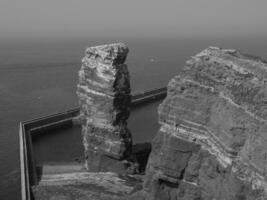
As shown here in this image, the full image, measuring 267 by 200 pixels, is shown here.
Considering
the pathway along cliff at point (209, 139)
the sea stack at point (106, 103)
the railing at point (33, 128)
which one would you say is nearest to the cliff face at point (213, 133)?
the pathway along cliff at point (209, 139)

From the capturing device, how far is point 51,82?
7894 cm

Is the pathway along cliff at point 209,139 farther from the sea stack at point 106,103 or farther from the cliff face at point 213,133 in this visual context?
the sea stack at point 106,103

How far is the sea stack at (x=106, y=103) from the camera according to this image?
25422mm

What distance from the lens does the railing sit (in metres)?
26.9

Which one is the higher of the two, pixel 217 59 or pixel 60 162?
pixel 217 59

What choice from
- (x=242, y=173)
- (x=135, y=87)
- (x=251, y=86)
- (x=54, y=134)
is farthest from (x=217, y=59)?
(x=135, y=87)

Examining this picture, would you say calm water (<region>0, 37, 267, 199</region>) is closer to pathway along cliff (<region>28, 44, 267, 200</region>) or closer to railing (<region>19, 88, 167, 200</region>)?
railing (<region>19, 88, 167, 200</region>)

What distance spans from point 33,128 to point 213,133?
29536 mm

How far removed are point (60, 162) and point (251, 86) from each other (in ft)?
69.4

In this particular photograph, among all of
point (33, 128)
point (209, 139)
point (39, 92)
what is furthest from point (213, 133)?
point (39, 92)

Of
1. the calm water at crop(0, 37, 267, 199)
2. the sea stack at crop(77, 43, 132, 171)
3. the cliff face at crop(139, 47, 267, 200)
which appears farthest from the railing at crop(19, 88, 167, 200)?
the cliff face at crop(139, 47, 267, 200)

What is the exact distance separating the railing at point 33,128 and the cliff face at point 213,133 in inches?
446

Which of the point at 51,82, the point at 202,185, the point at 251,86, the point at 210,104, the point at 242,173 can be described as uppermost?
the point at 251,86

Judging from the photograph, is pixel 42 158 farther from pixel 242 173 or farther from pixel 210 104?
pixel 242 173
